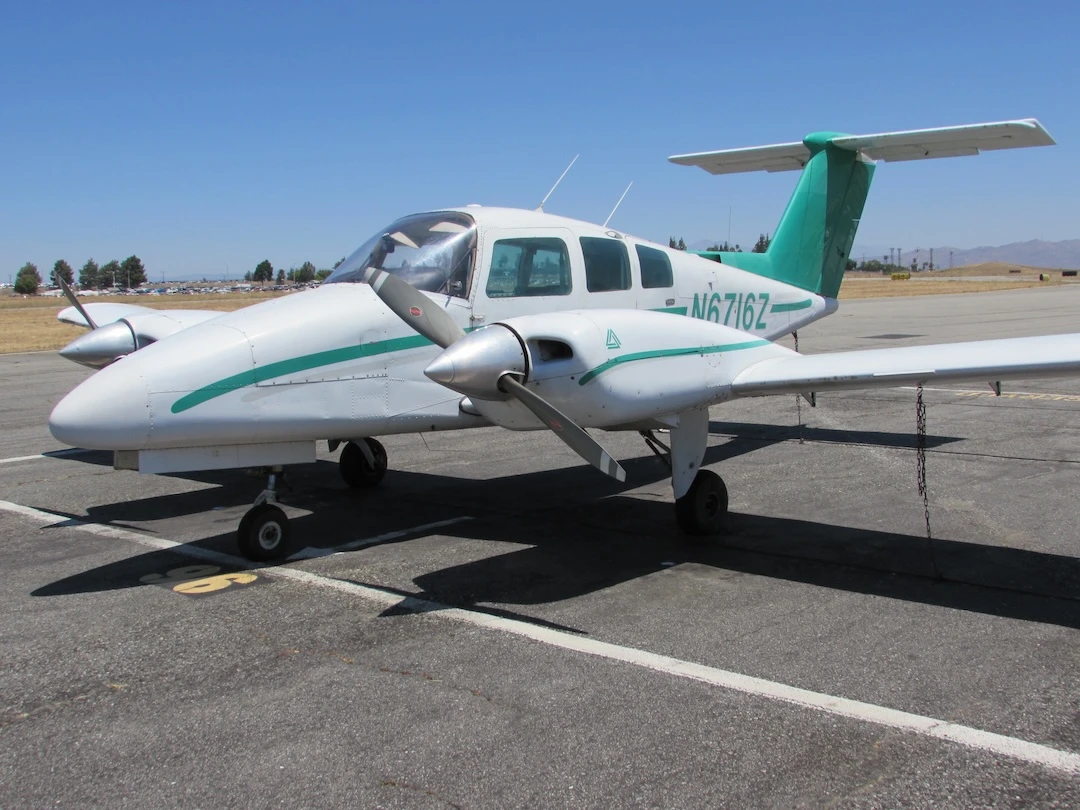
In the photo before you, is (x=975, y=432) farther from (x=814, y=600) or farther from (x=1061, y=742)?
(x=1061, y=742)

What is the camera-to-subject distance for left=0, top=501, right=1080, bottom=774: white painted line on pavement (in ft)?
13.4

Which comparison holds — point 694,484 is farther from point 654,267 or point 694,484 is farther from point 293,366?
point 293,366

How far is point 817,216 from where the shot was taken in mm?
11906

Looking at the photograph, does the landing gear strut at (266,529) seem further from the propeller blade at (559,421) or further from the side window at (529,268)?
the side window at (529,268)

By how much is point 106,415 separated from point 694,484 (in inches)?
179

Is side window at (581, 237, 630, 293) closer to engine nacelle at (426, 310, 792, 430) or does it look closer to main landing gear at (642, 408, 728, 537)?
engine nacelle at (426, 310, 792, 430)

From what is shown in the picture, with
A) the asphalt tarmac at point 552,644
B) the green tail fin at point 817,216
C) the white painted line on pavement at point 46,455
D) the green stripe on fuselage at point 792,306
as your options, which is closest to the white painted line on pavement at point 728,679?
the asphalt tarmac at point 552,644

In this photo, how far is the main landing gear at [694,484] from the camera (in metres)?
7.54

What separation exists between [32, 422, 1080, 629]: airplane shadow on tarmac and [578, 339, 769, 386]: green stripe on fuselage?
1.49 metres

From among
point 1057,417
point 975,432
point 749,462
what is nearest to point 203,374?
point 749,462

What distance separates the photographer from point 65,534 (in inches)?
324

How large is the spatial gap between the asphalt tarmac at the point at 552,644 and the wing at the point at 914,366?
1.35 metres

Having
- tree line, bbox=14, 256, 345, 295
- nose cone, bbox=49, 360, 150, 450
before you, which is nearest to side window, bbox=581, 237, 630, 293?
nose cone, bbox=49, 360, 150, 450

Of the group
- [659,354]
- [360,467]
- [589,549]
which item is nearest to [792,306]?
[659,354]
